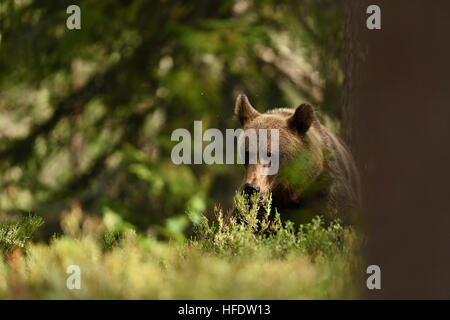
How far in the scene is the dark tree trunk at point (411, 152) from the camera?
10.8 ft

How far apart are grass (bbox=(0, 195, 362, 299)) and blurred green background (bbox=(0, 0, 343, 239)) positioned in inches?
216

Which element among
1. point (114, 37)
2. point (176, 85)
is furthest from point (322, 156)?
point (114, 37)

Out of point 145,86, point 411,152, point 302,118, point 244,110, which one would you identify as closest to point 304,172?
point 302,118

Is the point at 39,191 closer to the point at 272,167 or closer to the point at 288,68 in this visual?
the point at 288,68

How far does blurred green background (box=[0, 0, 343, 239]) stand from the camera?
1088cm

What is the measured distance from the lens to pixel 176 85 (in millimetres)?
10789

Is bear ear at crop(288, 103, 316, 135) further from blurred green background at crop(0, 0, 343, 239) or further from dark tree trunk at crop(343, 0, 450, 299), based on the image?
blurred green background at crop(0, 0, 343, 239)

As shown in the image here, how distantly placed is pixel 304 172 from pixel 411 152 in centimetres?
277

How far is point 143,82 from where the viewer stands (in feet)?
40.5

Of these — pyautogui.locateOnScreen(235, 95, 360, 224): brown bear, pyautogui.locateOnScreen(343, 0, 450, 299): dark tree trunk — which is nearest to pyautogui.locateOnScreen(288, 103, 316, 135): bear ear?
pyautogui.locateOnScreen(235, 95, 360, 224): brown bear

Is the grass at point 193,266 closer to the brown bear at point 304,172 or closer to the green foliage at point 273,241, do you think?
the green foliage at point 273,241

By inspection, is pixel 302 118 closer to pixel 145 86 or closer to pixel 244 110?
pixel 244 110

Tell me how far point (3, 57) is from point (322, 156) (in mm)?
6987

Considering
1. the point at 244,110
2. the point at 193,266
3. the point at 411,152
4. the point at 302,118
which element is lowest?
the point at 193,266
